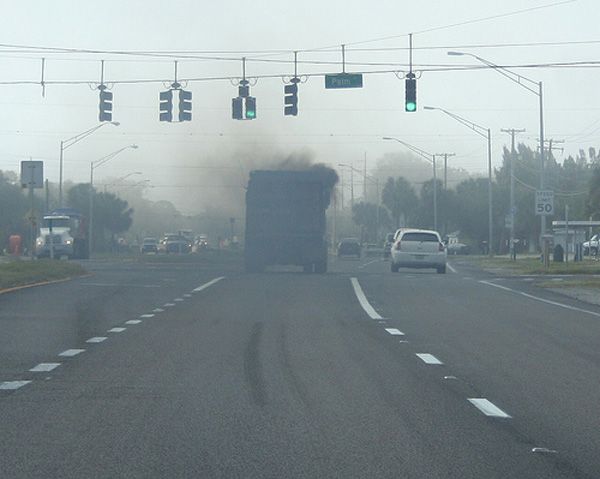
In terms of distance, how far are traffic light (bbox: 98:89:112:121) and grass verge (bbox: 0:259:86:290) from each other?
5.16m

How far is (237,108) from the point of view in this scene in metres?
43.6

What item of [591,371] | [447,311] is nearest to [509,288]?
[447,311]

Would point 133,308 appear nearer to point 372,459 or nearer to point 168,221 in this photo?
point 372,459

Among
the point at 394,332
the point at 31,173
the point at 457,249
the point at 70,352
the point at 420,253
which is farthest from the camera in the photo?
the point at 457,249

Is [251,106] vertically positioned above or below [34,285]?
above

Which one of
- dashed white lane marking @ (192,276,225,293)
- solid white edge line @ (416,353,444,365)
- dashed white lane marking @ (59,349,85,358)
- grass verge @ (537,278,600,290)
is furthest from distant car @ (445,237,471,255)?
dashed white lane marking @ (59,349,85,358)

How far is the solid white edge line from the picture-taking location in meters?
15.0

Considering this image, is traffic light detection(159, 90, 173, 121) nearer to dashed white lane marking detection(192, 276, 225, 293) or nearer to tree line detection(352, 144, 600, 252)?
dashed white lane marking detection(192, 276, 225, 293)

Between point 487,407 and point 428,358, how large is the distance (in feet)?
13.7

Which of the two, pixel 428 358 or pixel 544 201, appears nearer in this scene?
pixel 428 358

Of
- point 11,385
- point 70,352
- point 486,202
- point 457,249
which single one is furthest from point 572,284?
point 486,202

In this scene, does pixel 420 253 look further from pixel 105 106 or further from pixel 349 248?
pixel 349 248

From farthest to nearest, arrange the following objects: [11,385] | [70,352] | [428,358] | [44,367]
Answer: [70,352] → [428,358] → [44,367] → [11,385]

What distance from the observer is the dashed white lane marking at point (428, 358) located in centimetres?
1498
